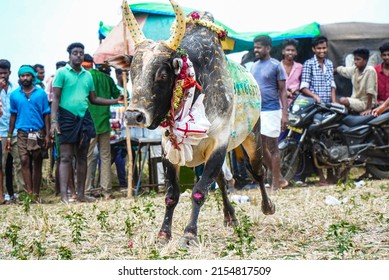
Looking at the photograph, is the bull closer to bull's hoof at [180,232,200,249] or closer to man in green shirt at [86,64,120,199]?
bull's hoof at [180,232,200,249]

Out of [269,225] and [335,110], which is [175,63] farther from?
[335,110]

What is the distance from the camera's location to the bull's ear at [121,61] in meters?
5.24

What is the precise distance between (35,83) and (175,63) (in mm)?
4499

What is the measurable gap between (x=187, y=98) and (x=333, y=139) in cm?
534

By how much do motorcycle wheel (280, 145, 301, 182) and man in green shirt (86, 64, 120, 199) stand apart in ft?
7.95

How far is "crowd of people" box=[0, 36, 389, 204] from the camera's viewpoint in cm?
858

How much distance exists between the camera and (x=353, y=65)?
10.6 metres

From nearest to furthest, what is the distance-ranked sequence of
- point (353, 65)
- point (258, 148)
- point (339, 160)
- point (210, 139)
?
point (210, 139)
point (258, 148)
point (339, 160)
point (353, 65)

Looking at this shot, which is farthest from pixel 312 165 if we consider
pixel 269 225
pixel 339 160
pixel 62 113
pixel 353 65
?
pixel 269 225

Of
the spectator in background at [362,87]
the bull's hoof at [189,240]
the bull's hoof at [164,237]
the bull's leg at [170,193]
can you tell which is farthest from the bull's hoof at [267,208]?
the spectator in background at [362,87]

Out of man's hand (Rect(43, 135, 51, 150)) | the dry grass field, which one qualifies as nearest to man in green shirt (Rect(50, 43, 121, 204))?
man's hand (Rect(43, 135, 51, 150))

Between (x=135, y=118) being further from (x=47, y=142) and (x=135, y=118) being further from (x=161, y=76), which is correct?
(x=47, y=142)

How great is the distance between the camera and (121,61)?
5336 mm

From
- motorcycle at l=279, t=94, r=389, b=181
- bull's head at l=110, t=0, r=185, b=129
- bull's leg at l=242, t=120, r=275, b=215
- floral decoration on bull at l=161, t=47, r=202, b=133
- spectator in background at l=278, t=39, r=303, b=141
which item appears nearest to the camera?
bull's head at l=110, t=0, r=185, b=129
